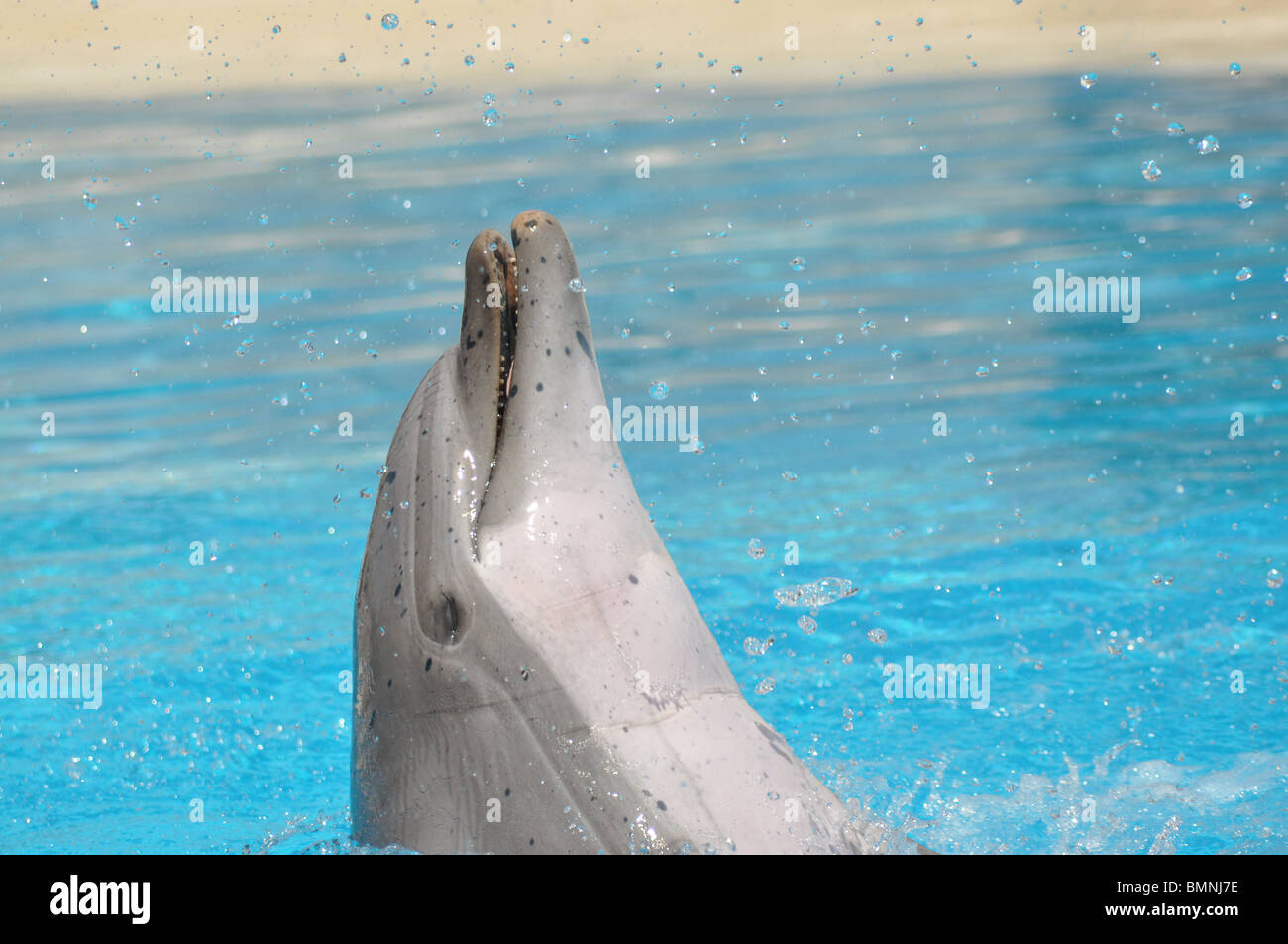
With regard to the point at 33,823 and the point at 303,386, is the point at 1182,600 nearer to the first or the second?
the point at 33,823

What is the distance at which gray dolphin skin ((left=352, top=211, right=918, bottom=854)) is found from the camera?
293 centimetres

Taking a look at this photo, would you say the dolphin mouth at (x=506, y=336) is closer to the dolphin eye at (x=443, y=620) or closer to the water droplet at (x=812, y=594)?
the dolphin eye at (x=443, y=620)

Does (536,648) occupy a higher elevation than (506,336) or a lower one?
lower

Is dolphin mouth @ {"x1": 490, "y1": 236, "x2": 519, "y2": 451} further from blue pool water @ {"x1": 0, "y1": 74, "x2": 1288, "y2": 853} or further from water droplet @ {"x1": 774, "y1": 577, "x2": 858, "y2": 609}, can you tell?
water droplet @ {"x1": 774, "y1": 577, "x2": 858, "y2": 609}

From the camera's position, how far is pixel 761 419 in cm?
973

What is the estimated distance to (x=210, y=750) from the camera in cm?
607

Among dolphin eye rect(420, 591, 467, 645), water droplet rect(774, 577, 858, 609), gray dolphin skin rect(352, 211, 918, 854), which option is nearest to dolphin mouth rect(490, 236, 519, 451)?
gray dolphin skin rect(352, 211, 918, 854)

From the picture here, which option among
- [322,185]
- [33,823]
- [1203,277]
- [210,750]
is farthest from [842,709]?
[322,185]

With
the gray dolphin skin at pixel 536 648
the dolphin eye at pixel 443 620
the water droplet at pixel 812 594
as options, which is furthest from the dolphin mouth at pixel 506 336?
the water droplet at pixel 812 594

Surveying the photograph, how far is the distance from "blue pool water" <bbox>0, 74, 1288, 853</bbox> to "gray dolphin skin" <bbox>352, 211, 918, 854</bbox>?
464mm

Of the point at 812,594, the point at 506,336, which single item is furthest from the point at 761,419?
the point at 506,336

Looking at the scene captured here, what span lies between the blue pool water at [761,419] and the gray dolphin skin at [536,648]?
46 centimetres

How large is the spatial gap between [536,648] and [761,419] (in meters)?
6.86
